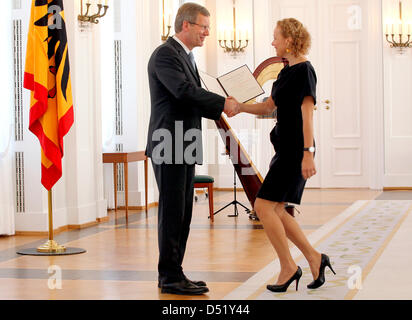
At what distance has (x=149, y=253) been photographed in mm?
6203

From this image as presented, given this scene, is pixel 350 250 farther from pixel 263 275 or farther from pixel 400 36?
pixel 400 36

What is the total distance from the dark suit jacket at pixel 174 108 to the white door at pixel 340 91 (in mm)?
8597

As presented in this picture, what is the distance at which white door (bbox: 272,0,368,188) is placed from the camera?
12844 mm

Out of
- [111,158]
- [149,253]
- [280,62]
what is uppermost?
[280,62]

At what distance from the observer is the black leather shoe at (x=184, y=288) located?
444 cm

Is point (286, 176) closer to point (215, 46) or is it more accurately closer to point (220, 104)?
point (220, 104)

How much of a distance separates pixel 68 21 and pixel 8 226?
2.13 m

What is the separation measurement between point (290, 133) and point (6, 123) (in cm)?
371

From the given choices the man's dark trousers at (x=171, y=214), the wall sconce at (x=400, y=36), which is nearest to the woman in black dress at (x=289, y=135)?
the man's dark trousers at (x=171, y=214)

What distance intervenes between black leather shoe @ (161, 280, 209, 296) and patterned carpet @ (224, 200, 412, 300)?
0.19 metres

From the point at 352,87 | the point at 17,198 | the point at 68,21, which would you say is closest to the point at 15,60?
the point at 68,21

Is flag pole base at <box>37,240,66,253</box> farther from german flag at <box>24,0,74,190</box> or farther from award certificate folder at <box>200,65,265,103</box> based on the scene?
award certificate folder at <box>200,65,265,103</box>

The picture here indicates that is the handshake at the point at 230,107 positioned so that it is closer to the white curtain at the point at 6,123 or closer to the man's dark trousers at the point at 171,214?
the man's dark trousers at the point at 171,214

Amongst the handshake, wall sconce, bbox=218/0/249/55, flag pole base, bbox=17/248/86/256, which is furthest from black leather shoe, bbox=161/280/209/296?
wall sconce, bbox=218/0/249/55
